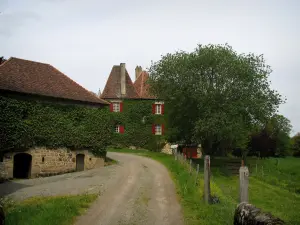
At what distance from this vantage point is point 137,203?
14117 mm

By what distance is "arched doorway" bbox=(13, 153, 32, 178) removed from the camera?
24516mm

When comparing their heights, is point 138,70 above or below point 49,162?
above

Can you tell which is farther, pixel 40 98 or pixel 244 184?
pixel 40 98

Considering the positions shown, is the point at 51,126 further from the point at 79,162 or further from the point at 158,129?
the point at 158,129

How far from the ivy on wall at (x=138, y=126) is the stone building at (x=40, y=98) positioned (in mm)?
14415

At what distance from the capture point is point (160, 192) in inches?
658

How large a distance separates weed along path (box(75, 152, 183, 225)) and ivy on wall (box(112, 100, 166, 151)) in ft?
66.6

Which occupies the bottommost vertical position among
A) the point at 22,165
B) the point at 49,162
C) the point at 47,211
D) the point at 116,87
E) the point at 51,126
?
the point at 47,211

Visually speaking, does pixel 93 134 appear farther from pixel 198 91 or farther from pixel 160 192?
pixel 160 192

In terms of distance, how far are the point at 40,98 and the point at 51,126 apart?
241 cm

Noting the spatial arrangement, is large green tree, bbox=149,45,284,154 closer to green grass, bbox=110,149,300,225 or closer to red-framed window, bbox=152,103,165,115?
green grass, bbox=110,149,300,225

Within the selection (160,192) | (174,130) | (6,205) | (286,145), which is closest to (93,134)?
(174,130)

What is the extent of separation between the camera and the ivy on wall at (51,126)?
2288cm

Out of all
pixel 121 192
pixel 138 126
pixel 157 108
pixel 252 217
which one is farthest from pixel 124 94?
pixel 252 217
